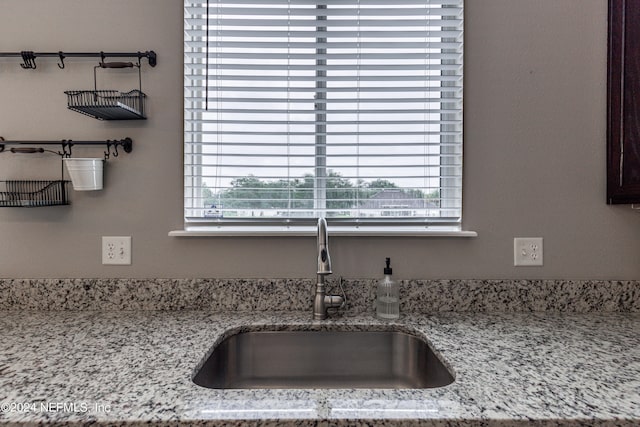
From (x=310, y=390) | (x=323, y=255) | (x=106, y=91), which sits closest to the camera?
(x=310, y=390)

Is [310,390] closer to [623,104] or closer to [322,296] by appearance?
[322,296]

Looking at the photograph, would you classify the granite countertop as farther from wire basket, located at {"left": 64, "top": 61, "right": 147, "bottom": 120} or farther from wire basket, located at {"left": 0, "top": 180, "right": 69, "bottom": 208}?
wire basket, located at {"left": 64, "top": 61, "right": 147, "bottom": 120}

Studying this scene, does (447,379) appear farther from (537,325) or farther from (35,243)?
(35,243)

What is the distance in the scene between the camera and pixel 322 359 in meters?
1.26

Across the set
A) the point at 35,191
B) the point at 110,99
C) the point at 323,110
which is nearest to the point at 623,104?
the point at 323,110

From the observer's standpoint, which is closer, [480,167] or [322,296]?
[322,296]

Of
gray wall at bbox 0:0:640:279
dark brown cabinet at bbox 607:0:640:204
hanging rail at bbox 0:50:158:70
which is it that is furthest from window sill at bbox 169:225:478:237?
hanging rail at bbox 0:50:158:70

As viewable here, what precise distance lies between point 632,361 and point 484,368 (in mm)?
409

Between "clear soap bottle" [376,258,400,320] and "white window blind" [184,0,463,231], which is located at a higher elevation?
"white window blind" [184,0,463,231]

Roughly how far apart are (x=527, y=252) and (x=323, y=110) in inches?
38.3

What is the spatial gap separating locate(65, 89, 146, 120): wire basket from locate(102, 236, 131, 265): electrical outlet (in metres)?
0.47

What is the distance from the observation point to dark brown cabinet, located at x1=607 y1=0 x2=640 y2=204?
1.33m

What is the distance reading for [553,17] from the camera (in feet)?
4.63

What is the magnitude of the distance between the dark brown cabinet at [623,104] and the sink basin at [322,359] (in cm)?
99
